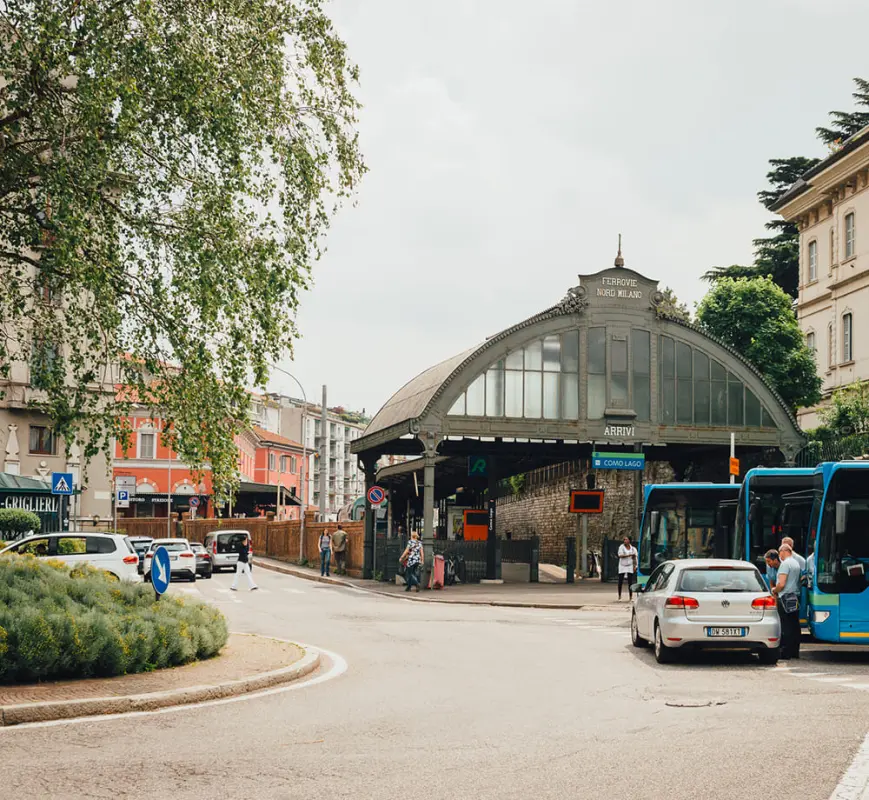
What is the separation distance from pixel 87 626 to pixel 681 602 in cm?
812

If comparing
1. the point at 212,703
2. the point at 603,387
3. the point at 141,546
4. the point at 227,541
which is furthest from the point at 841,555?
the point at 227,541

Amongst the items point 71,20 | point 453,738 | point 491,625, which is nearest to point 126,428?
point 71,20

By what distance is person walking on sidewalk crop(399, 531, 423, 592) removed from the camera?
37.4 meters

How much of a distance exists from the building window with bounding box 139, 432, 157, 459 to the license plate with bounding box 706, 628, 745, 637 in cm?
7689

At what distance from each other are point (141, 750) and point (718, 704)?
5903 millimetres

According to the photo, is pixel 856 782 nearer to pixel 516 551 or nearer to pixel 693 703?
pixel 693 703

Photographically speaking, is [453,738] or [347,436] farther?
[347,436]

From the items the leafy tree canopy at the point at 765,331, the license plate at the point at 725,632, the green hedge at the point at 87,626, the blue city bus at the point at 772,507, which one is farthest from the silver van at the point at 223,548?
the license plate at the point at 725,632

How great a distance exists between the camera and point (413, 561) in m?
37.6

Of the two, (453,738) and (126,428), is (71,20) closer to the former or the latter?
(126,428)

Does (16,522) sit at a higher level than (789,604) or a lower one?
higher

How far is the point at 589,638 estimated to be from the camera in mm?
21438

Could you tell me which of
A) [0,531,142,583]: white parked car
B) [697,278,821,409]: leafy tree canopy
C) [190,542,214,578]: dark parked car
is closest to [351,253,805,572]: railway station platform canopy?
[697,278,821,409]: leafy tree canopy

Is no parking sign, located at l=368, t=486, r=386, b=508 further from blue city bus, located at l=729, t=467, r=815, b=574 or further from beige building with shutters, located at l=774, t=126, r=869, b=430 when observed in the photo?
beige building with shutters, located at l=774, t=126, r=869, b=430
